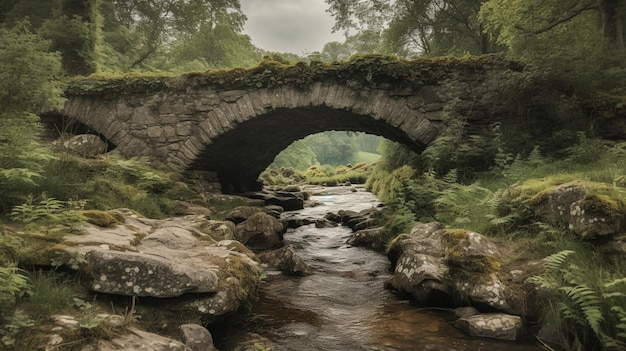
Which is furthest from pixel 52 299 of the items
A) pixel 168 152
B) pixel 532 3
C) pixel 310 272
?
pixel 532 3

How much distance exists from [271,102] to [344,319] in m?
6.47

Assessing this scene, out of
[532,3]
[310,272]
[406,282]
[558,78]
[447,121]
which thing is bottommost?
[310,272]

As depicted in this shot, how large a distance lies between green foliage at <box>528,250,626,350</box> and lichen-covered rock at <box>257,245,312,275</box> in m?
3.48

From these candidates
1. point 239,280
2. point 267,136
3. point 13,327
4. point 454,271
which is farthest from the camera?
point 267,136

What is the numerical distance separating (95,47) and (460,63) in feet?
40.3

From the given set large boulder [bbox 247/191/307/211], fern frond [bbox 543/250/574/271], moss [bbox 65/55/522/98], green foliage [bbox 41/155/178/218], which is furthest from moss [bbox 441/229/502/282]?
large boulder [bbox 247/191/307/211]

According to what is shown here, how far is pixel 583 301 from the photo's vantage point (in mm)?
3359

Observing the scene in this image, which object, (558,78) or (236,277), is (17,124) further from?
(558,78)

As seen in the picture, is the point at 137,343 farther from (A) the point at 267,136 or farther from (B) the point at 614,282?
(A) the point at 267,136

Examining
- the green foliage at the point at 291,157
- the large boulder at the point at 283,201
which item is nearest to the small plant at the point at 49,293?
the large boulder at the point at 283,201

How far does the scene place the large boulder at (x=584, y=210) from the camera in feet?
12.6

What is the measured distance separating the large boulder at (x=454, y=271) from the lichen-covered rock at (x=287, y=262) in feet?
5.18

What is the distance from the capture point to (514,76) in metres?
7.86

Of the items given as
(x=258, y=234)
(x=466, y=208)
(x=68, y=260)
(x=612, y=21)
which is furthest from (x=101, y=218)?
(x=612, y=21)
